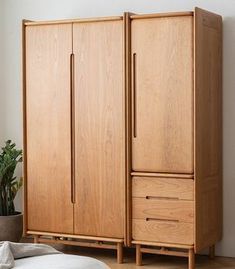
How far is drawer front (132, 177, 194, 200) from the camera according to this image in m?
5.30

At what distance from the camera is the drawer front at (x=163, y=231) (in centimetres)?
531

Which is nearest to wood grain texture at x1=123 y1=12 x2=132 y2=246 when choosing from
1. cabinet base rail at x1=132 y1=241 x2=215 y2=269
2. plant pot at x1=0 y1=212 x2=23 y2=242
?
cabinet base rail at x1=132 y1=241 x2=215 y2=269

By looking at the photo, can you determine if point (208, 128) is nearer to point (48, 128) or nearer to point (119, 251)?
point (119, 251)

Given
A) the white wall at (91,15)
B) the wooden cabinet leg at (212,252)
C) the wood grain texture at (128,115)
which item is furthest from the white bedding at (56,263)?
the white wall at (91,15)

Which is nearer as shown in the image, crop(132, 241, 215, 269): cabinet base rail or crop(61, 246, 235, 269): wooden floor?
crop(132, 241, 215, 269): cabinet base rail

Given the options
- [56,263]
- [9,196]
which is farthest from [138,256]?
[56,263]

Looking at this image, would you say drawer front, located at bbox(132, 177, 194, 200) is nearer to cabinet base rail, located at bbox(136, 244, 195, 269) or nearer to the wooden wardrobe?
the wooden wardrobe

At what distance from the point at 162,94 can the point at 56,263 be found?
2.07 m

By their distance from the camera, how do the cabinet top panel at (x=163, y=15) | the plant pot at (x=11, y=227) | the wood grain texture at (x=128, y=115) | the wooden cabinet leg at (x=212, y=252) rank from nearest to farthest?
the cabinet top panel at (x=163, y=15) → the wood grain texture at (x=128, y=115) → the wooden cabinet leg at (x=212, y=252) → the plant pot at (x=11, y=227)

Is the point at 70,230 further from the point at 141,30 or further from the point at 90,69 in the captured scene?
the point at 141,30

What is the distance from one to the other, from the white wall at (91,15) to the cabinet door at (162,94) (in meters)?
0.54

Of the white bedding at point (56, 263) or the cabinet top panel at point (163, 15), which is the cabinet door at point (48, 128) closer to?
the cabinet top panel at point (163, 15)

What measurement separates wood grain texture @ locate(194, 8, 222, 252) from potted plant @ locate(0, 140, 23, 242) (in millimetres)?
1657

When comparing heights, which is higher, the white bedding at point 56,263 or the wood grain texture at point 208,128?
the wood grain texture at point 208,128
